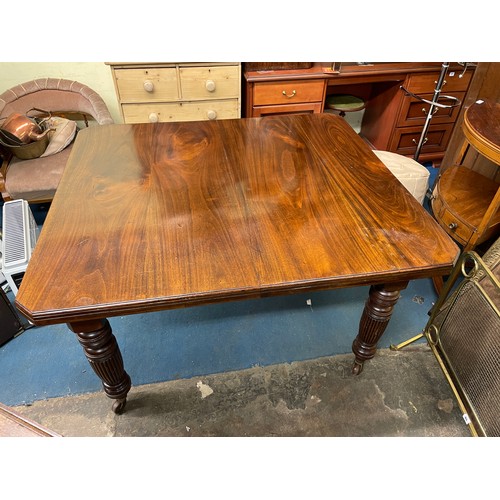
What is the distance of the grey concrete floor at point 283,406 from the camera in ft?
4.51

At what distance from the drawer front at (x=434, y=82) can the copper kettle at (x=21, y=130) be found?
7.84 ft

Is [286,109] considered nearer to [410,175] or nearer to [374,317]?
[410,175]

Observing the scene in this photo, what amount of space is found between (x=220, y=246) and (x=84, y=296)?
370 mm

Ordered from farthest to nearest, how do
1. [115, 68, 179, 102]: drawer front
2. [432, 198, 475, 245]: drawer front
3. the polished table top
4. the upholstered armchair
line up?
[115, 68, 179, 102]: drawer front, the upholstered armchair, [432, 198, 475, 245]: drawer front, the polished table top

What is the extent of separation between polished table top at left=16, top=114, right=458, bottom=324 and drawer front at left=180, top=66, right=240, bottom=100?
948 mm

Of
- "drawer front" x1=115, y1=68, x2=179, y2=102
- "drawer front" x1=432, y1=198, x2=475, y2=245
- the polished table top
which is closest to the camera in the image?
the polished table top

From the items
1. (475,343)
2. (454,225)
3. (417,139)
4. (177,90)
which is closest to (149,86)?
(177,90)

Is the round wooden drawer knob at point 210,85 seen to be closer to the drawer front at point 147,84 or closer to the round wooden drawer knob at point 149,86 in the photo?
the drawer front at point 147,84

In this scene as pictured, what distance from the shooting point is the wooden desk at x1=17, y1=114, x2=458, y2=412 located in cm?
92

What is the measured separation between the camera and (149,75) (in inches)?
87.0

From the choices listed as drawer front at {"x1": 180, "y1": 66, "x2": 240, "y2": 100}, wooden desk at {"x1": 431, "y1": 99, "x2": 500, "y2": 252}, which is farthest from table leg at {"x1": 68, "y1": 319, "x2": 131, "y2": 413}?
drawer front at {"x1": 180, "y1": 66, "x2": 240, "y2": 100}

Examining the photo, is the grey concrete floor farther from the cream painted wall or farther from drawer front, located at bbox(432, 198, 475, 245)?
the cream painted wall

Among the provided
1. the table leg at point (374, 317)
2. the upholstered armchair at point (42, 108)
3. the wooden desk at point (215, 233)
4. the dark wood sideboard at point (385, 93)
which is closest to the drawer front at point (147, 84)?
the upholstered armchair at point (42, 108)

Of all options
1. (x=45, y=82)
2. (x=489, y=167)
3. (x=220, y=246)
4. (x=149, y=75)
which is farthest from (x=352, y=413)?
(x=45, y=82)
